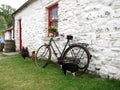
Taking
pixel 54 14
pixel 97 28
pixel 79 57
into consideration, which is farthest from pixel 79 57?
pixel 54 14

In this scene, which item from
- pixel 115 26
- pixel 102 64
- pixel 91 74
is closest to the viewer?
pixel 115 26

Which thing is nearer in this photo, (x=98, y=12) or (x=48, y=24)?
(x=98, y=12)

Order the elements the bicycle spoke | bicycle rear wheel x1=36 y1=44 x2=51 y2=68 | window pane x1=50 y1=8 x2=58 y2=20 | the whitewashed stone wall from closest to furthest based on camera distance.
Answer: the whitewashed stone wall
the bicycle spoke
bicycle rear wheel x1=36 y1=44 x2=51 y2=68
window pane x1=50 y1=8 x2=58 y2=20

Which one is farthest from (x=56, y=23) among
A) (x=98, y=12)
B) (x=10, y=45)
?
(x=10, y=45)

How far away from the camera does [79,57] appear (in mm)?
6051

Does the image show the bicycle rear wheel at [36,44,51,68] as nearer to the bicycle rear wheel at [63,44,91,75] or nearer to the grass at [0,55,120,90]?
the grass at [0,55,120,90]

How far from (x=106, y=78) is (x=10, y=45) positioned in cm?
1034

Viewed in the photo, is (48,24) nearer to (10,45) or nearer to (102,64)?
(102,64)

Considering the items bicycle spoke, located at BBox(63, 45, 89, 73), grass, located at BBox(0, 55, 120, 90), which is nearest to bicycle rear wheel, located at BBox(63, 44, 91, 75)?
bicycle spoke, located at BBox(63, 45, 89, 73)

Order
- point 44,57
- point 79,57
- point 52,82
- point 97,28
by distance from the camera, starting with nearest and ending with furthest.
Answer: point 52,82 → point 97,28 → point 79,57 → point 44,57

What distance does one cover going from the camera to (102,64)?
5.23 meters

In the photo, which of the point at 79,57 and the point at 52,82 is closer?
the point at 52,82

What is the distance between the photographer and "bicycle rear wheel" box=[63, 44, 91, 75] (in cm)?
556

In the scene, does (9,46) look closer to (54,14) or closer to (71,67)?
(54,14)
